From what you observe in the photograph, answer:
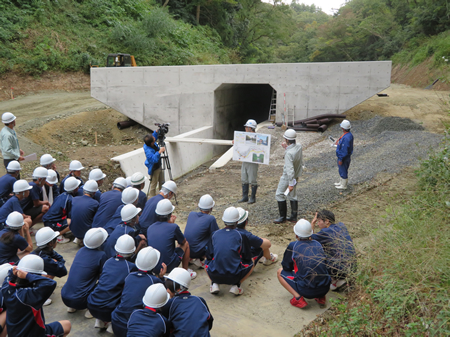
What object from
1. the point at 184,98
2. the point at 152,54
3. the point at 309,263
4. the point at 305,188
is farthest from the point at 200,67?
the point at 309,263

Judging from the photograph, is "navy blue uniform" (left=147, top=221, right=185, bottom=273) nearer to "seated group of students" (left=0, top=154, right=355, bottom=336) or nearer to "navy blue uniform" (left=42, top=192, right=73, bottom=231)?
"seated group of students" (left=0, top=154, right=355, bottom=336)

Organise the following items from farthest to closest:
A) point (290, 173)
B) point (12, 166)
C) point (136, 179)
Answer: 1. point (290, 173)
2. point (12, 166)
3. point (136, 179)

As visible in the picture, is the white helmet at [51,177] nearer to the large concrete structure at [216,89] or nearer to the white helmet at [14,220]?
the white helmet at [14,220]

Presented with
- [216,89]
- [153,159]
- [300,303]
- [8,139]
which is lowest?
[300,303]

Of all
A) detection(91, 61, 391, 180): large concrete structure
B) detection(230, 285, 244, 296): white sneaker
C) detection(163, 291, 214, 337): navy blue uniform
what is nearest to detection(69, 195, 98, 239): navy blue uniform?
detection(230, 285, 244, 296): white sneaker

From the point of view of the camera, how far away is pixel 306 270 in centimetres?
476

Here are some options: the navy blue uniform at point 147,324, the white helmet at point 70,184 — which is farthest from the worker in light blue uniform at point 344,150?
the navy blue uniform at point 147,324

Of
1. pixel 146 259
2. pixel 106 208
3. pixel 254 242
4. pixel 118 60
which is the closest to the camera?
pixel 146 259

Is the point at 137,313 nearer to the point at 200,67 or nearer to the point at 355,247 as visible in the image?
the point at 355,247

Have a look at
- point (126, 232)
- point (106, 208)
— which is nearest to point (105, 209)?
point (106, 208)

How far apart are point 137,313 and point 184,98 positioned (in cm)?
1505

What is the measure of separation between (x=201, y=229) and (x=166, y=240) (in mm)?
694

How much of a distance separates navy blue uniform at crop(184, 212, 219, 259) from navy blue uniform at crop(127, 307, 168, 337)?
7.56ft

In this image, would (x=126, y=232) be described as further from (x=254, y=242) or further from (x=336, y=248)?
(x=336, y=248)
